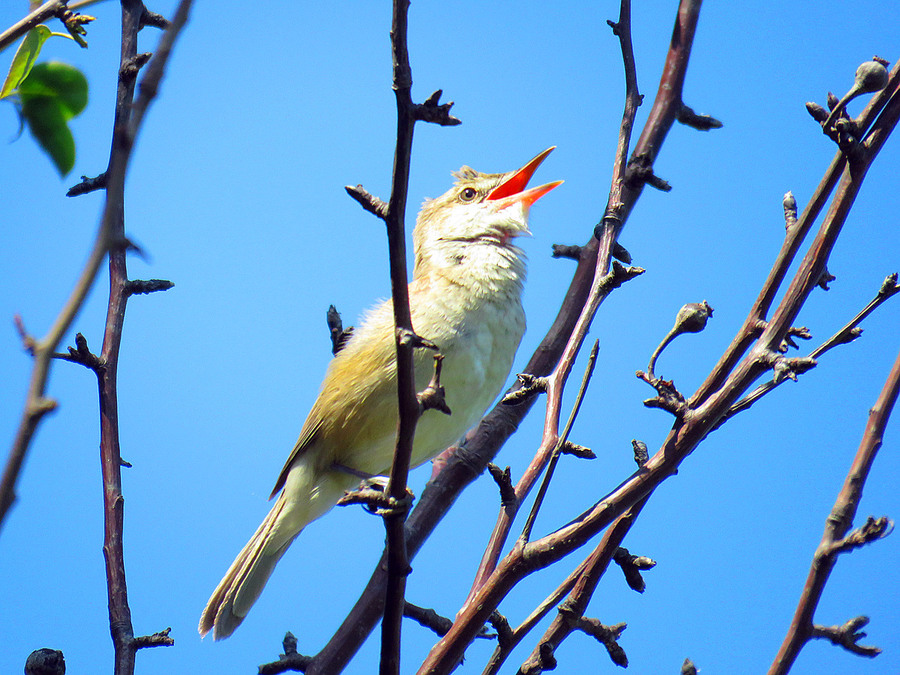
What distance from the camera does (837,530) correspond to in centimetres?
200

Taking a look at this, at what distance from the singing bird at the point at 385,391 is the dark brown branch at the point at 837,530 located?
2225 mm

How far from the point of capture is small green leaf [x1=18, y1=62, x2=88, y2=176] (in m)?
2.00

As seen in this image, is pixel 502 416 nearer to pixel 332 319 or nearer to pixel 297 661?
pixel 332 319

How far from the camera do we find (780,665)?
6.68ft

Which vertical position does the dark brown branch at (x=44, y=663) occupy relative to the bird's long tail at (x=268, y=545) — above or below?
below

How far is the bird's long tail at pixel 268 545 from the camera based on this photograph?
4180mm

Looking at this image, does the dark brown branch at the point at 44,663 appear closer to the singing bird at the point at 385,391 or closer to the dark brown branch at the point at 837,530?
the dark brown branch at the point at 837,530

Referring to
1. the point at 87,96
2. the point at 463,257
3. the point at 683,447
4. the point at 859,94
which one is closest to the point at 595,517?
the point at 683,447

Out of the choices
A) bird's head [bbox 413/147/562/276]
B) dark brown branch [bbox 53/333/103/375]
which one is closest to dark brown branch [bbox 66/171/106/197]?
dark brown branch [bbox 53/333/103/375]

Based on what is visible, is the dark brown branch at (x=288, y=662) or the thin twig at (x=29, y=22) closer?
the thin twig at (x=29, y=22)

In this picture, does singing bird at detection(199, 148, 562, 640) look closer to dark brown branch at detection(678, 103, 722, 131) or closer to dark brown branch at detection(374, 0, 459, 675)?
dark brown branch at detection(678, 103, 722, 131)

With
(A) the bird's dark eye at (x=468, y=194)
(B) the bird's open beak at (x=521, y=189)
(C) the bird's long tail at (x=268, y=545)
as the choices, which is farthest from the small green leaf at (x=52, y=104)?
(A) the bird's dark eye at (x=468, y=194)

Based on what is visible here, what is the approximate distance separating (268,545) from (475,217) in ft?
7.17

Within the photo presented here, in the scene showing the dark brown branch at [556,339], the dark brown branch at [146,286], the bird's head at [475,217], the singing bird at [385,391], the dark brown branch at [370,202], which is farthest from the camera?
the bird's head at [475,217]
